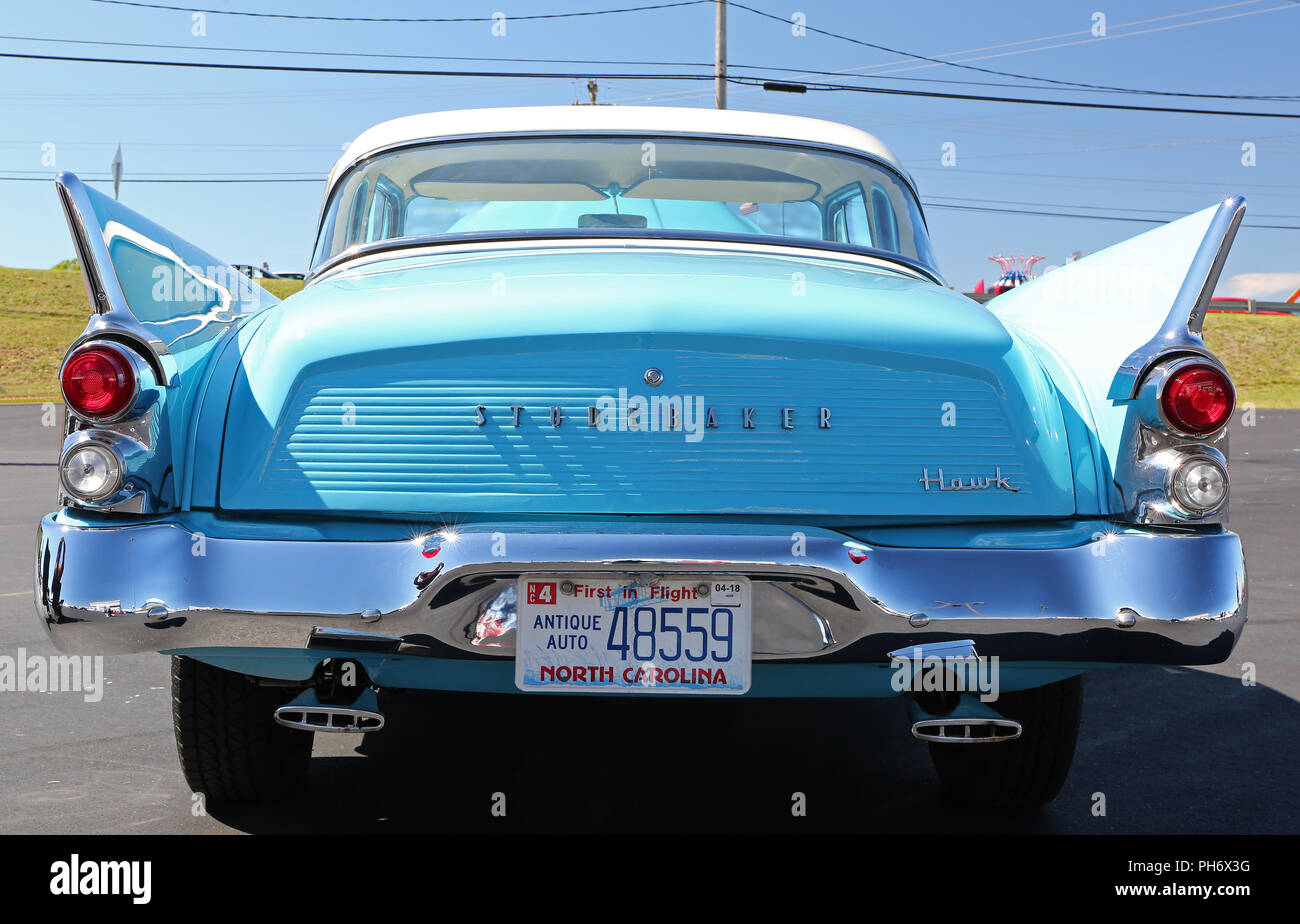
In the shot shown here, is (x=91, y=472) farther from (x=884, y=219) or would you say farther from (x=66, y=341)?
(x=66, y=341)

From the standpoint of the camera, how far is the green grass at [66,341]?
2812 cm

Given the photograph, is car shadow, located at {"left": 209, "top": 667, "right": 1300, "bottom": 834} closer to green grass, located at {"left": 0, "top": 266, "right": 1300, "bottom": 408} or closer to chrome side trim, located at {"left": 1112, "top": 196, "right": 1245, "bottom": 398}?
chrome side trim, located at {"left": 1112, "top": 196, "right": 1245, "bottom": 398}

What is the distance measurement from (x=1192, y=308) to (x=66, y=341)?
3655 cm

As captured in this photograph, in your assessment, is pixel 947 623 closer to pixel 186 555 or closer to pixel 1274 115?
pixel 186 555

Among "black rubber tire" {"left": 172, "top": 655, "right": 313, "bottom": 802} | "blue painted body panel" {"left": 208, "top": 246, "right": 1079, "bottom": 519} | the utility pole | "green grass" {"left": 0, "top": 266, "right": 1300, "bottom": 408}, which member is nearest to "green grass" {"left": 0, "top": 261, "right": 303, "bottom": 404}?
"green grass" {"left": 0, "top": 266, "right": 1300, "bottom": 408}

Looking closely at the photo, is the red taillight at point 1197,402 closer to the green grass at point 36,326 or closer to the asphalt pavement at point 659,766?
the asphalt pavement at point 659,766

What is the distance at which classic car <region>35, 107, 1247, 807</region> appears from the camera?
7.45ft

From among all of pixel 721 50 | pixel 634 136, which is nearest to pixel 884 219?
pixel 634 136

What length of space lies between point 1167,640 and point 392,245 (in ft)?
7.25

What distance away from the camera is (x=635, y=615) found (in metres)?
2.27

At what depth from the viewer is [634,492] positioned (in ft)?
7.77
